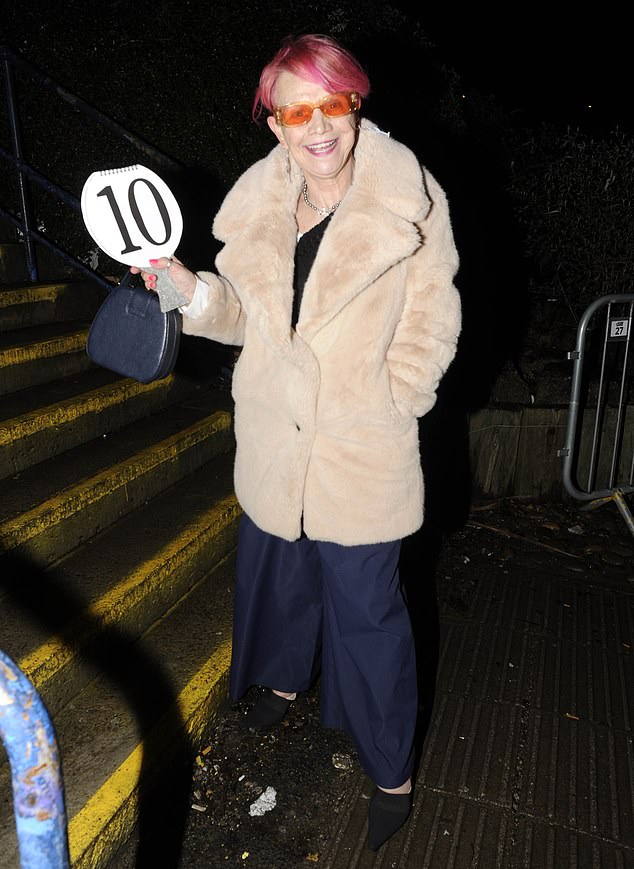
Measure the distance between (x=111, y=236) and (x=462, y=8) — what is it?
674 inches

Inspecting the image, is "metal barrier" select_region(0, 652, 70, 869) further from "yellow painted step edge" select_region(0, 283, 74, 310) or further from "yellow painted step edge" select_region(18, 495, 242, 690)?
"yellow painted step edge" select_region(0, 283, 74, 310)

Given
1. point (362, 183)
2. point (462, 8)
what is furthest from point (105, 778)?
point (462, 8)

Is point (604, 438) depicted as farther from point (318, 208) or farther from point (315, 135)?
point (315, 135)

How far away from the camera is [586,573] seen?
3984 millimetres

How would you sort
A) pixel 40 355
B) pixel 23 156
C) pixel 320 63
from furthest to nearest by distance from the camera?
pixel 23 156, pixel 40 355, pixel 320 63

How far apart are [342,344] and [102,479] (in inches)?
69.9

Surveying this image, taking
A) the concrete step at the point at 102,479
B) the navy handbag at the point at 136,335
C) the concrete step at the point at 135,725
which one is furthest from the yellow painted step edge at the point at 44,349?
the navy handbag at the point at 136,335

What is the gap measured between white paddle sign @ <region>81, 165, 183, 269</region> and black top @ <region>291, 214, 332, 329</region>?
1.17ft

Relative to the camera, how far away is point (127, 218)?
1.95 m

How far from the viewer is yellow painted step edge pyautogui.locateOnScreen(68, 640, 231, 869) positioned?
6.73 feet

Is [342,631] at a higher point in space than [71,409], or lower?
lower

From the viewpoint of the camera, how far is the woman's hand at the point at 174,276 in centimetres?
194

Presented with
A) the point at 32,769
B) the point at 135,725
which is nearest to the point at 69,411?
the point at 135,725

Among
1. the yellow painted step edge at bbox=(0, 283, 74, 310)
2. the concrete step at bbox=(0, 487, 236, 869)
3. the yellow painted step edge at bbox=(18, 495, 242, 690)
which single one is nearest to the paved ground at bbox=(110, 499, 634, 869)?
the concrete step at bbox=(0, 487, 236, 869)
